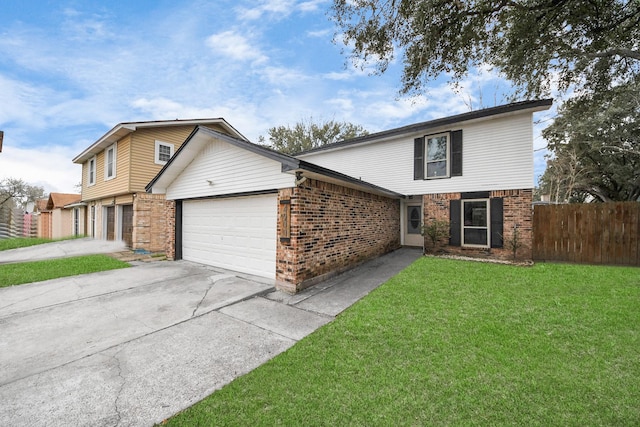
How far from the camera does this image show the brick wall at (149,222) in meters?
11.1

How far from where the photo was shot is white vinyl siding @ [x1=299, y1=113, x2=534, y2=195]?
28.1 feet

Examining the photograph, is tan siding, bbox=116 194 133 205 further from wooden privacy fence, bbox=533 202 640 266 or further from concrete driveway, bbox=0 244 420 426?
wooden privacy fence, bbox=533 202 640 266

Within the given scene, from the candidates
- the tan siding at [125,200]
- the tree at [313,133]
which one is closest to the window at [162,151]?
the tan siding at [125,200]

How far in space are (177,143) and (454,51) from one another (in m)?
12.2

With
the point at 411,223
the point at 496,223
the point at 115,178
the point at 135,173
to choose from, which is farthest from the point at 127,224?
the point at 496,223

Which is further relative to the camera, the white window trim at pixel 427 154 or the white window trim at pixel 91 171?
the white window trim at pixel 91 171

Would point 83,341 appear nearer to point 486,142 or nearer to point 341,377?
point 341,377

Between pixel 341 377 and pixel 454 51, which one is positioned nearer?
pixel 341 377

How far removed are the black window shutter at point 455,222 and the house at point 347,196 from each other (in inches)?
1.5

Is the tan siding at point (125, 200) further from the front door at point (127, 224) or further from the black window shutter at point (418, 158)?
the black window shutter at point (418, 158)

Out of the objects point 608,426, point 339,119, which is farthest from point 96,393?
point 339,119

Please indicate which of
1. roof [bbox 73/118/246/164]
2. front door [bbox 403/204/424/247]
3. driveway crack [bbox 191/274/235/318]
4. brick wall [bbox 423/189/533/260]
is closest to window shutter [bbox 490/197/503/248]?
brick wall [bbox 423/189/533/260]

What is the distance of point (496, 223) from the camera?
8.96 metres

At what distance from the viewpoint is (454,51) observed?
22.5ft
